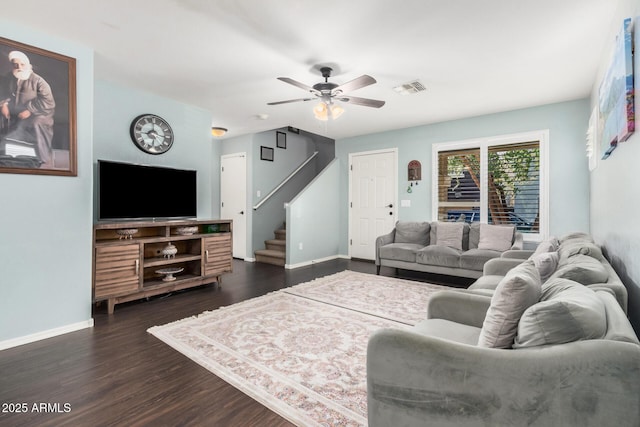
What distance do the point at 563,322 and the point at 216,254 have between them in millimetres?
3914

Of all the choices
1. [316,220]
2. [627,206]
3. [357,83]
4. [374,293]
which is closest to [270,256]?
[316,220]

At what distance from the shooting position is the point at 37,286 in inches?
106

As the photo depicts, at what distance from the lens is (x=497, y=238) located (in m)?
4.45

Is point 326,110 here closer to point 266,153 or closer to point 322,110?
point 322,110

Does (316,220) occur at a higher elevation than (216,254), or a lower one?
higher

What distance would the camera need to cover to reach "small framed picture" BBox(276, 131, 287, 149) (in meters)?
6.89

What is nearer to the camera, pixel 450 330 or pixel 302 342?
pixel 450 330

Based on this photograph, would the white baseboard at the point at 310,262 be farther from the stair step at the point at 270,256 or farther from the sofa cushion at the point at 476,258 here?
the sofa cushion at the point at 476,258

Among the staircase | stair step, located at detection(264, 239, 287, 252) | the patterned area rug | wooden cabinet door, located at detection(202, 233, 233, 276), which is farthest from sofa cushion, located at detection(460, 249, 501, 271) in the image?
wooden cabinet door, located at detection(202, 233, 233, 276)

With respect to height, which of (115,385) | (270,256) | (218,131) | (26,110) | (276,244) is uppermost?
(218,131)

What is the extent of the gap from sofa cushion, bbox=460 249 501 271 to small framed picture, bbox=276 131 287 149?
431cm

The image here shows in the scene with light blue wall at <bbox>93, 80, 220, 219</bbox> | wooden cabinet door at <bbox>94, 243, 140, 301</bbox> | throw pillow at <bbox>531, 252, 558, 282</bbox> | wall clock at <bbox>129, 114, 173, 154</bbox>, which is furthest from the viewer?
wall clock at <bbox>129, 114, 173, 154</bbox>

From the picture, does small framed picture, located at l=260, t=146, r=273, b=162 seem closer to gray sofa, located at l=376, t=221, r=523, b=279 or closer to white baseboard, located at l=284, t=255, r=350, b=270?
white baseboard, located at l=284, t=255, r=350, b=270

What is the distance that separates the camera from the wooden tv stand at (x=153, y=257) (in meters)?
3.23
